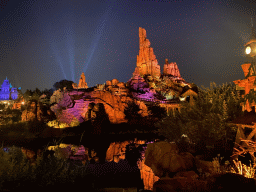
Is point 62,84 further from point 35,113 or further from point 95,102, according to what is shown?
point 35,113

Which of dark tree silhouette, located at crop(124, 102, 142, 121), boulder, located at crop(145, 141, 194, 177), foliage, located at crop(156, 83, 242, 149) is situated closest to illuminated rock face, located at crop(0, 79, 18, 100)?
dark tree silhouette, located at crop(124, 102, 142, 121)

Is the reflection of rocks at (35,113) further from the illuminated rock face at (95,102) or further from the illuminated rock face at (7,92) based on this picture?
the illuminated rock face at (7,92)

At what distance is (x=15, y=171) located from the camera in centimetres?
503

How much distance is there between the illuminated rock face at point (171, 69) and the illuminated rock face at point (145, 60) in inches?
163

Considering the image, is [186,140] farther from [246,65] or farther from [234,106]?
[246,65]

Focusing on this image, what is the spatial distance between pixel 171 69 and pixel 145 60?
30.3 ft

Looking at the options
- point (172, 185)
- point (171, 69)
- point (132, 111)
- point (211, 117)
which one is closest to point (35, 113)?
point (132, 111)

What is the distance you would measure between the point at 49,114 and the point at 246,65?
23.2 metres

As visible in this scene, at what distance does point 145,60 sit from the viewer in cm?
5962

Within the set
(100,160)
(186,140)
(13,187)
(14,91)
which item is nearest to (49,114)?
(100,160)

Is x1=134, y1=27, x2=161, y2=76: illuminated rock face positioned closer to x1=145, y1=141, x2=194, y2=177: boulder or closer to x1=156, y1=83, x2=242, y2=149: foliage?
x1=156, y1=83, x2=242, y2=149: foliage

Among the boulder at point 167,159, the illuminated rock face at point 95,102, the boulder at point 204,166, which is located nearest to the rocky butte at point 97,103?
the illuminated rock face at point 95,102

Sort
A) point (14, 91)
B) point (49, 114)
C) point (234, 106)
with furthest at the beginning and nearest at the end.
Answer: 1. point (14, 91)
2. point (49, 114)
3. point (234, 106)

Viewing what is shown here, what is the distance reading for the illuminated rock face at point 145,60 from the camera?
5770cm
